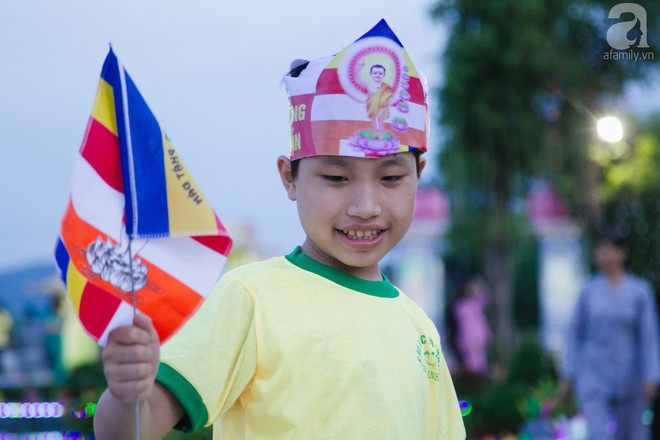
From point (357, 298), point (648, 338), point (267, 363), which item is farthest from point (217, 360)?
point (648, 338)

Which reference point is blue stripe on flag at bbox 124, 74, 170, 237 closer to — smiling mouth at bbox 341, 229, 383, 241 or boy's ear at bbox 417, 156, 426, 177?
smiling mouth at bbox 341, 229, 383, 241

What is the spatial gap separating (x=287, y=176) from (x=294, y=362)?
0.54 metres

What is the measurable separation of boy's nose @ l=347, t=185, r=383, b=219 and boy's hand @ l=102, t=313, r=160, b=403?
0.68 m

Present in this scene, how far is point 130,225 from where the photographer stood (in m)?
1.70

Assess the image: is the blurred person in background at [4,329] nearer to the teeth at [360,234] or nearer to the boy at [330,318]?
the boy at [330,318]

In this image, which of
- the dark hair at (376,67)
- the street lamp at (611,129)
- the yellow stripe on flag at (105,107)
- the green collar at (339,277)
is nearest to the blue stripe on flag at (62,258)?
the yellow stripe on flag at (105,107)

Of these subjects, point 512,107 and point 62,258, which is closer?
point 62,258

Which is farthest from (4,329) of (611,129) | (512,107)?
(512,107)

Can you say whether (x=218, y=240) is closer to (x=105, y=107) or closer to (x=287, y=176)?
(x=105, y=107)

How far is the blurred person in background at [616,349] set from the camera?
19.5 ft

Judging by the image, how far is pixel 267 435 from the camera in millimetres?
1985

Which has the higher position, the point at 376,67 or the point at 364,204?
the point at 376,67

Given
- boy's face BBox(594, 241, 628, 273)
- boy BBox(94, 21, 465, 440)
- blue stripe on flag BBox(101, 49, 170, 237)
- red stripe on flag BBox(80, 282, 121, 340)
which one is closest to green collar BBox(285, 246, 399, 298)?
boy BBox(94, 21, 465, 440)

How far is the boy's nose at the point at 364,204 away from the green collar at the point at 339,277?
0.15 meters
